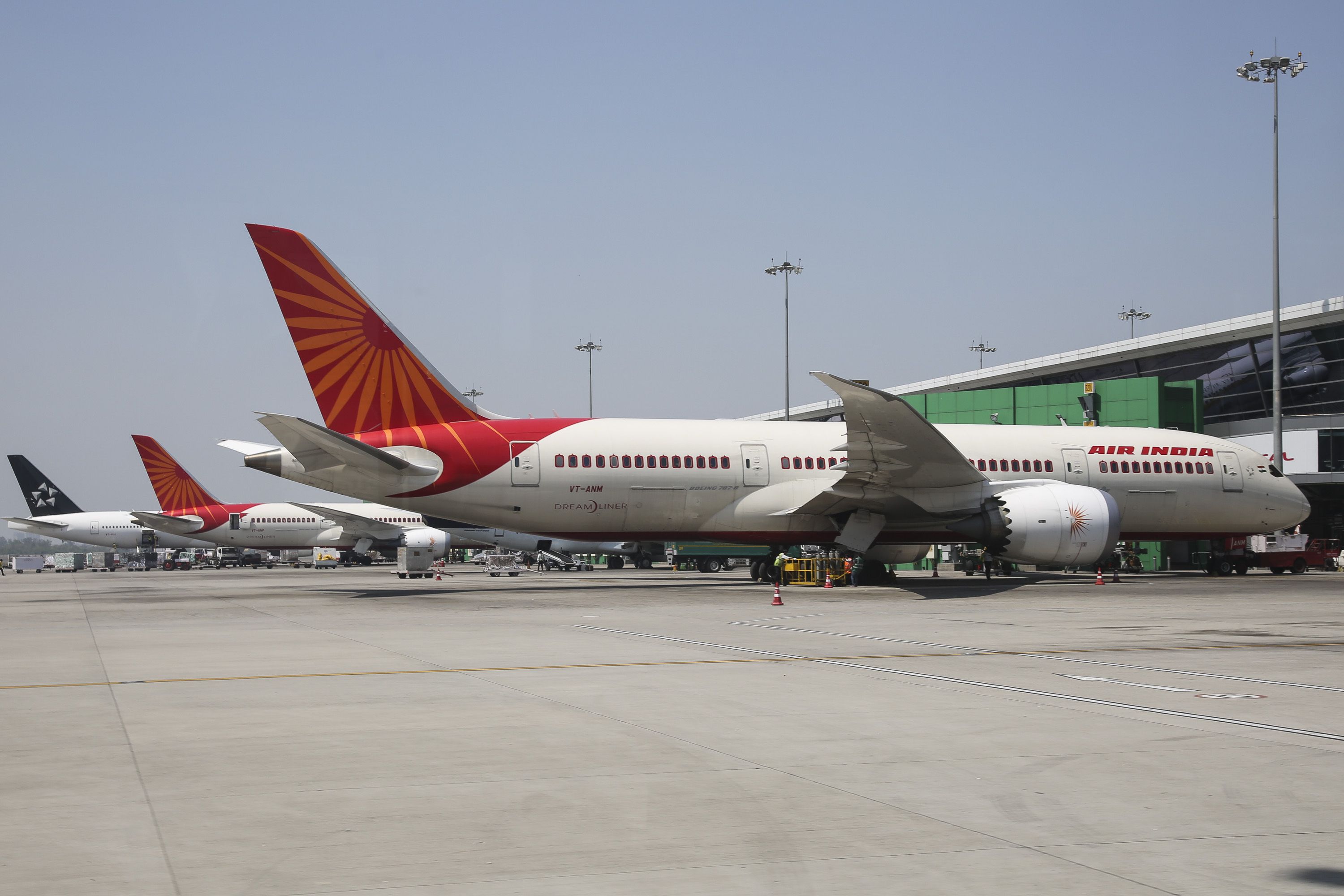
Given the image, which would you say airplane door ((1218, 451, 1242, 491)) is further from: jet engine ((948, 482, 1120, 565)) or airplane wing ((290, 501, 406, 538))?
airplane wing ((290, 501, 406, 538))

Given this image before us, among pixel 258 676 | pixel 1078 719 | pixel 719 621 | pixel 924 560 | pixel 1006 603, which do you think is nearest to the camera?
pixel 1078 719

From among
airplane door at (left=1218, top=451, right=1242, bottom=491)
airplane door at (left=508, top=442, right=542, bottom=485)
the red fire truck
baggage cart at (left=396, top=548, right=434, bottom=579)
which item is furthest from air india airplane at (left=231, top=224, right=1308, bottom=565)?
baggage cart at (left=396, top=548, right=434, bottom=579)

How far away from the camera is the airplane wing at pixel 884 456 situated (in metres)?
25.5

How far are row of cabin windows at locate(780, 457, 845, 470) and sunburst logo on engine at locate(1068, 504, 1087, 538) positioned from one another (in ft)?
19.4

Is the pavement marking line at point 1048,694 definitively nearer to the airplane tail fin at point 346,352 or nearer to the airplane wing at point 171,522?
the airplane tail fin at point 346,352

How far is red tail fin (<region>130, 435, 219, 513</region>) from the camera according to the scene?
71750 millimetres

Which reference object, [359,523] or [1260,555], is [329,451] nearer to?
[1260,555]

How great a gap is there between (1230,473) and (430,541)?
31.1 metres

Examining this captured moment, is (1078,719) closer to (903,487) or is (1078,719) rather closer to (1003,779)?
(1003,779)

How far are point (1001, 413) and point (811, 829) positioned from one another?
53.2 metres

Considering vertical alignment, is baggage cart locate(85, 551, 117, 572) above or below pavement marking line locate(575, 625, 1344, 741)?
below

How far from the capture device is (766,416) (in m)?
92.4

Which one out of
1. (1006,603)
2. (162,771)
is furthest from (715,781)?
(1006,603)

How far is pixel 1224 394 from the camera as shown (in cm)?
5572
